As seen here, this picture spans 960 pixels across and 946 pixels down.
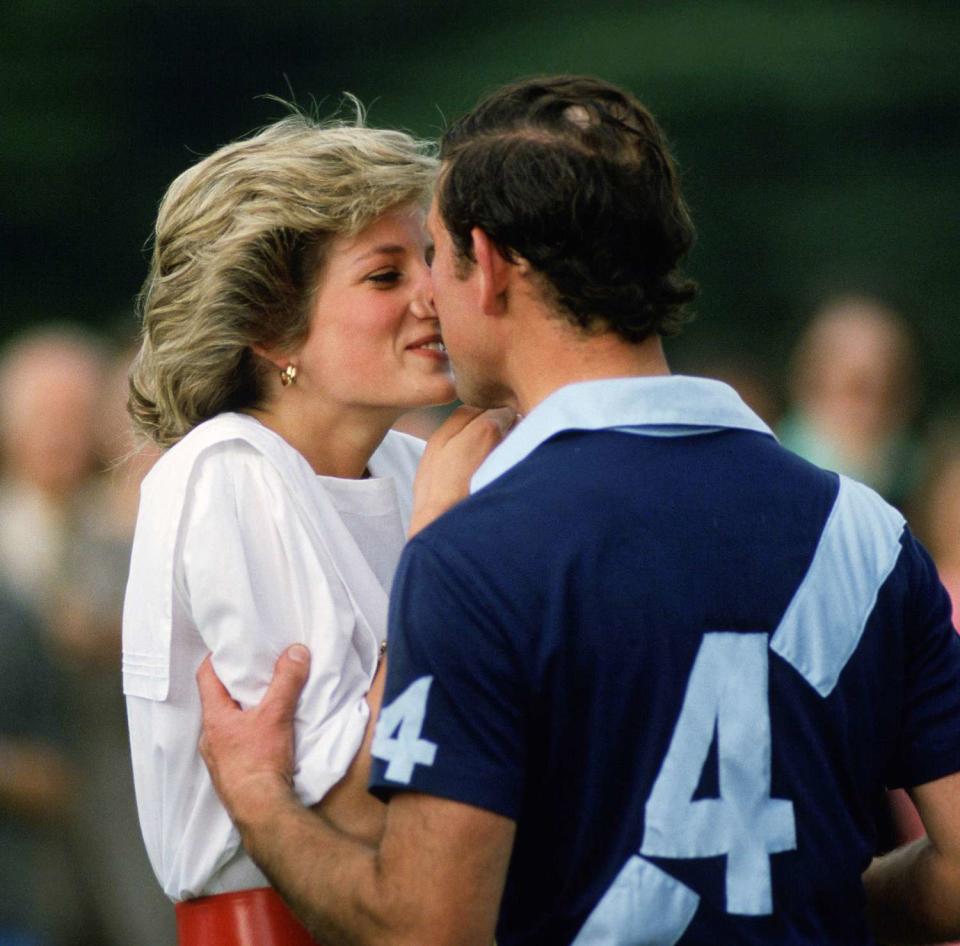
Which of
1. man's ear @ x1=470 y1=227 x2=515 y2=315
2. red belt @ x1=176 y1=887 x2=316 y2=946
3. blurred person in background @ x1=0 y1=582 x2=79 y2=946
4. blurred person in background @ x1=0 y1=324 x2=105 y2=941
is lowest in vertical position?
blurred person in background @ x1=0 y1=582 x2=79 y2=946

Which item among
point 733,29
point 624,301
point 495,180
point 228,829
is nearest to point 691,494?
point 624,301

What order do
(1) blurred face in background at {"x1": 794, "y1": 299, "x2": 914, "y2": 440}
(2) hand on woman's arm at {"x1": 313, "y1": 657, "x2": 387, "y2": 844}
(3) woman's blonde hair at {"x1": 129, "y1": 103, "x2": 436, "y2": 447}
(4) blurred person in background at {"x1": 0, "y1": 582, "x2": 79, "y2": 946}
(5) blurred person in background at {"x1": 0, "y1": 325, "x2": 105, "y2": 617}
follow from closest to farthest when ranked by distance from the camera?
(2) hand on woman's arm at {"x1": 313, "y1": 657, "x2": 387, "y2": 844} → (3) woman's blonde hair at {"x1": 129, "y1": 103, "x2": 436, "y2": 447} → (4) blurred person in background at {"x1": 0, "y1": 582, "x2": 79, "y2": 946} → (5) blurred person in background at {"x1": 0, "y1": 325, "x2": 105, "y2": 617} → (1) blurred face in background at {"x1": 794, "y1": 299, "x2": 914, "y2": 440}

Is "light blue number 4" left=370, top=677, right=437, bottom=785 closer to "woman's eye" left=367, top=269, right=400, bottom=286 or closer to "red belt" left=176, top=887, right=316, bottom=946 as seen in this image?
"red belt" left=176, top=887, right=316, bottom=946

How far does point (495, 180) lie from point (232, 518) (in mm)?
656

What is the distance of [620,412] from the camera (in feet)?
7.34

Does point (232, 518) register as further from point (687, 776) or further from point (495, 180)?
point (687, 776)

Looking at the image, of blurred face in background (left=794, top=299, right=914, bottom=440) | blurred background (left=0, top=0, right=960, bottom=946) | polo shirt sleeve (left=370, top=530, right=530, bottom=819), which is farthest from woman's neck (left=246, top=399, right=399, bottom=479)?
blurred background (left=0, top=0, right=960, bottom=946)

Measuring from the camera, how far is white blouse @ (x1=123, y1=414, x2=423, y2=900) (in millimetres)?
2588

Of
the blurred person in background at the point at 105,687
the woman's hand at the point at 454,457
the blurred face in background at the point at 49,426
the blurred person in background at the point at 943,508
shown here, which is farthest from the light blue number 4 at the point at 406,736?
the blurred face in background at the point at 49,426

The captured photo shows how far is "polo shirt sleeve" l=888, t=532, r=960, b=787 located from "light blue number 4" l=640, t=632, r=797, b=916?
0.85 ft

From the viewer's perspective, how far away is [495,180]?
2.32 m

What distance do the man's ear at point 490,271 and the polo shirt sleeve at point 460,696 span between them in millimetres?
366

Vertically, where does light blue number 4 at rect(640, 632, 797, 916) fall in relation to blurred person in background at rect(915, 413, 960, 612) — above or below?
above

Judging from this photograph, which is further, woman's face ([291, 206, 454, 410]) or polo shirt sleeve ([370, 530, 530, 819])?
woman's face ([291, 206, 454, 410])
